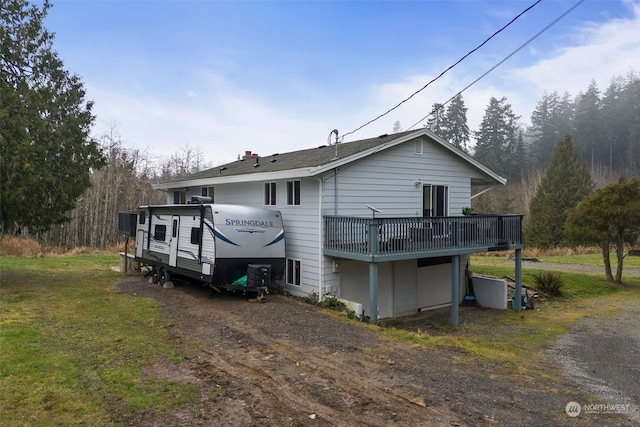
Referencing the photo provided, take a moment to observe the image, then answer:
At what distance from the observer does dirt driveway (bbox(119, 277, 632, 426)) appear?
5.28 metres

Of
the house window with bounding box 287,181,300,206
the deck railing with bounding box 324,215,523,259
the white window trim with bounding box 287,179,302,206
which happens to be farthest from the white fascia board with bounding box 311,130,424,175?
the house window with bounding box 287,181,300,206

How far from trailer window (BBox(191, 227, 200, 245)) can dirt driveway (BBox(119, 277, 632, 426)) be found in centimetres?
315

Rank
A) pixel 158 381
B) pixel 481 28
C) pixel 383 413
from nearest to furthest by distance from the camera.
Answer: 1. pixel 383 413
2. pixel 158 381
3. pixel 481 28

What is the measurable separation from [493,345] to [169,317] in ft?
24.9

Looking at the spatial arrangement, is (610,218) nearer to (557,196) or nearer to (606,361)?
(606,361)

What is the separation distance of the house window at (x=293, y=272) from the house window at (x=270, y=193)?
7.08 feet

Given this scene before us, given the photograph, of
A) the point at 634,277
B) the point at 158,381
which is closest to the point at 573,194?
the point at 634,277

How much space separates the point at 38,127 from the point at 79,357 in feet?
31.1

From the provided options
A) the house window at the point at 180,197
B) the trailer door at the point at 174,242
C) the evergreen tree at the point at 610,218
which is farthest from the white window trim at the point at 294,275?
the evergreen tree at the point at 610,218

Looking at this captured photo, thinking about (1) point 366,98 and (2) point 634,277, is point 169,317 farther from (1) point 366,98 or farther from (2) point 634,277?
(2) point 634,277

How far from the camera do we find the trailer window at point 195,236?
492 inches

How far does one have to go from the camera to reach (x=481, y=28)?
11.1 metres

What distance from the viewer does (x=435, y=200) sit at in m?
15.9

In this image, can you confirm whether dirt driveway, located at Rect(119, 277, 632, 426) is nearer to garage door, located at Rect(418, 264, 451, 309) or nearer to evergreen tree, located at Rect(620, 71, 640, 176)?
garage door, located at Rect(418, 264, 451, 309)
